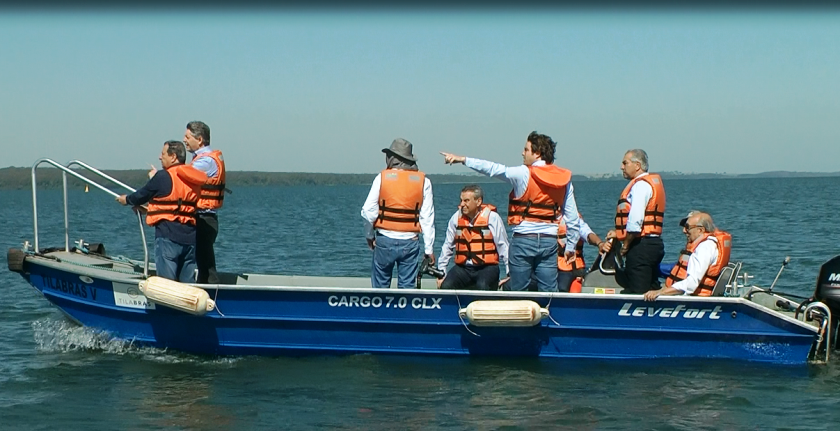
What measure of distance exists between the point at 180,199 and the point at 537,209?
10.3ft

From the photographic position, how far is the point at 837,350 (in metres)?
8.72

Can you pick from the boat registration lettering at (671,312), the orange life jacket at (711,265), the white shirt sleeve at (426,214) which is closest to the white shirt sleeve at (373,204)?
the white shirt sleeve at (426,214)

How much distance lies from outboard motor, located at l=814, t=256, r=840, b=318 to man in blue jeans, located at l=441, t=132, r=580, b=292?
2.18 meters

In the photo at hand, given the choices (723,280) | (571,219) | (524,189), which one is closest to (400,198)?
(524,189)

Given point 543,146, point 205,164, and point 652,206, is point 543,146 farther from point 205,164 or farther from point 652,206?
point 205,164

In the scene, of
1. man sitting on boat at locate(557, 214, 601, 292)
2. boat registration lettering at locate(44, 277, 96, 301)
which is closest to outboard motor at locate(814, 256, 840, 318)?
man sitting on boat at locate(557, 214, 601, 292)

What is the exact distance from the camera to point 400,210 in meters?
8.42

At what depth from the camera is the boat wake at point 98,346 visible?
9125 mm

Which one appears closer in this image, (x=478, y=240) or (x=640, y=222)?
(x=640, y=222)

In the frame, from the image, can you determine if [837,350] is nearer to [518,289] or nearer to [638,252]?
[638,252]

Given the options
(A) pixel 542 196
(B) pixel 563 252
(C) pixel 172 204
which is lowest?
(B) pixel 563 252

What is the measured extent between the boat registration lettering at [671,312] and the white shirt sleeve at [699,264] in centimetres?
17

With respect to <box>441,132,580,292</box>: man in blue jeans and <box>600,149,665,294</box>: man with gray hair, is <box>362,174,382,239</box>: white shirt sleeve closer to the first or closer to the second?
<box>441,132,580,292</box>: man in blue jeans

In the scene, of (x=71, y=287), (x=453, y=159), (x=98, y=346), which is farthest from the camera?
(x=98, y=346)
